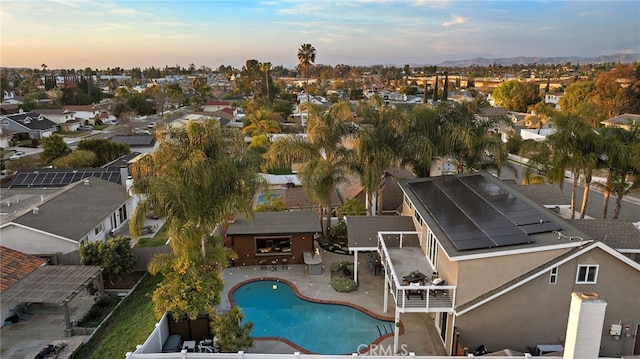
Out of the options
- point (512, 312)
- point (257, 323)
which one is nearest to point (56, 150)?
point (257, 323)

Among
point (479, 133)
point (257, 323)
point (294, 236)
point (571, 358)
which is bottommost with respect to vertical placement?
point (257, 323)

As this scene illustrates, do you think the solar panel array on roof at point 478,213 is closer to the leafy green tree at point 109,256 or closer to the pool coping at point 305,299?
the pool coping at point 305,299

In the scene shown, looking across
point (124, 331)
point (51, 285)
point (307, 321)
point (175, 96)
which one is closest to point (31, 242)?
point (51, 285)

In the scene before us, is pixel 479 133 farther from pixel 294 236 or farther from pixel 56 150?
pixel 56 150

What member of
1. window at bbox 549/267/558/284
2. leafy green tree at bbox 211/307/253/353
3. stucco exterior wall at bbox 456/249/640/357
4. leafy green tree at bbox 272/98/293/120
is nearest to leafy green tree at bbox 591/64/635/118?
leafy green tree at bbox 272/98/293/120

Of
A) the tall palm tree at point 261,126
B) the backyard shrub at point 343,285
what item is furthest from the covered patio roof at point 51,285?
the tall palm tree at point 261,126

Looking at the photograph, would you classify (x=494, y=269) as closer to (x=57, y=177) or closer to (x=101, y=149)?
(x=57, y=177)
